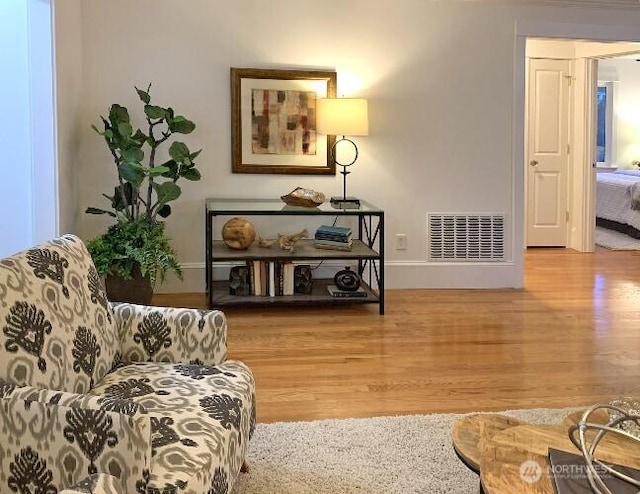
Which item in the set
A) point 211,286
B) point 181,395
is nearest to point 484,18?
point 211,286

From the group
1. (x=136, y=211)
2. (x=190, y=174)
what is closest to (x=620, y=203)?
(x=190, y=174)

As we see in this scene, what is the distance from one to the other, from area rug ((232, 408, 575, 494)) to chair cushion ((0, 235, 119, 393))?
2.23 feet

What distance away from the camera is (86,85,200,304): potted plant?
476cm

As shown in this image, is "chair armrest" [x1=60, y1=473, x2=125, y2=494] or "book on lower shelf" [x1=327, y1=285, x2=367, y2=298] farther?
"book on lower shelf" [x1=327, y1=285, x2=367, y2=298]

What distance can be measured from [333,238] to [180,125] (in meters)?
1.30

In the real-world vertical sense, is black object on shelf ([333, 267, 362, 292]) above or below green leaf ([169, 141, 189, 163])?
below

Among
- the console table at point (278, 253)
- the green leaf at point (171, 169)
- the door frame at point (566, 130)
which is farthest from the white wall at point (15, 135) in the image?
the door frame at point (566, 130)

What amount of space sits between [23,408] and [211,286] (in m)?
3.22

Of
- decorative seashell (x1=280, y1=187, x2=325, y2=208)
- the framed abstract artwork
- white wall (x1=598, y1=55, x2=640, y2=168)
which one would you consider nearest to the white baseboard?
decorative seashell (x1=280, y1=187, x2=325, y2=208)

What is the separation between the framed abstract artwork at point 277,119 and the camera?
18.2ft

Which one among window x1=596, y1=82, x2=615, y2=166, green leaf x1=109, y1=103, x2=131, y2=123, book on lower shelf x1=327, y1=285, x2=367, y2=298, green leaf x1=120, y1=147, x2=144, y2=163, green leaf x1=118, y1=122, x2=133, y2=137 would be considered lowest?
book on lower shelf x1=327, y1=285, x2=367, y2=298

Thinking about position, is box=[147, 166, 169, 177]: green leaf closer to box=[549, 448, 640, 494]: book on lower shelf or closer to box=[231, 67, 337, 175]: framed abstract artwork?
box=[231, 67, 337, 175]: framed abstract artwork

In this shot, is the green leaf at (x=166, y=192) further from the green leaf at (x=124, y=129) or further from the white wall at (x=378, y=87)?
the white wall at (x=378, y=87)

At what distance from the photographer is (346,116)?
5.25 meters
